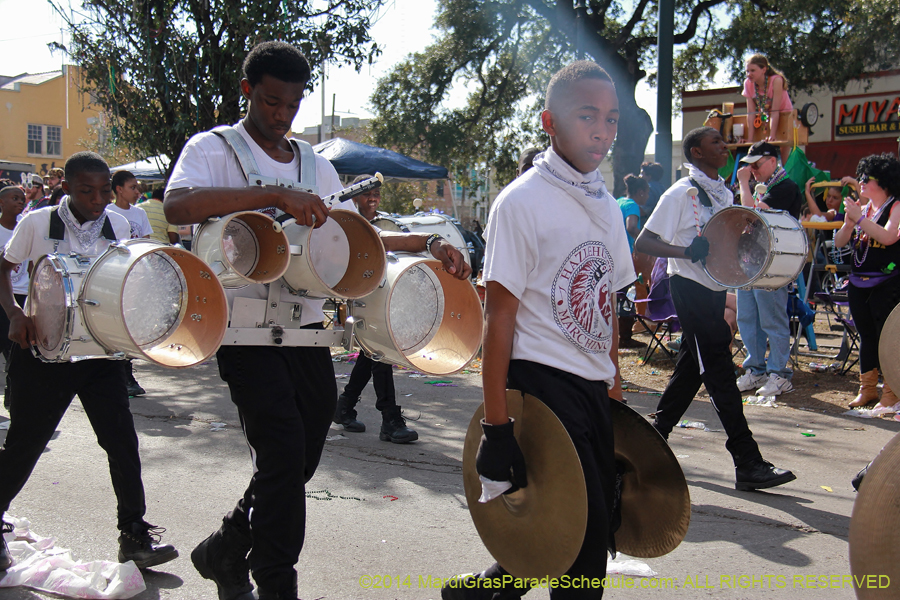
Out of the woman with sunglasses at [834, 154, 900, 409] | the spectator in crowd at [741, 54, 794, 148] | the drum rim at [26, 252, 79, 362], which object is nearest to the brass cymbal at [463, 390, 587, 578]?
the drum rim at [26, 252, 79, 362]

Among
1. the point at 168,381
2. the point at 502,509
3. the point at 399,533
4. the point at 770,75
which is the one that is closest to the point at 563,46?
the point at 770,75

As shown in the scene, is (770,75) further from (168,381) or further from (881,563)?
(881,563)

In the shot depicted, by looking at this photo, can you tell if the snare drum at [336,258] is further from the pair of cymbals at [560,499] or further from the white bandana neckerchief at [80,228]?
the white bandana neckerchief at [80,228]

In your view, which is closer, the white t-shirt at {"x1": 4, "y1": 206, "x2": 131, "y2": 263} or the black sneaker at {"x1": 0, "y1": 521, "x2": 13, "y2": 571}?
the black sneaker at {"x1": 0, "y1": 521, "x2": 13, "y2": 571}

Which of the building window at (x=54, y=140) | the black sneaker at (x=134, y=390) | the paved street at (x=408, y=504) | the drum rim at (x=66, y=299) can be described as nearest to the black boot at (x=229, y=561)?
the paved street at (x=408, y=504)

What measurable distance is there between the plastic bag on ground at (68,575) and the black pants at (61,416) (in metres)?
0.24

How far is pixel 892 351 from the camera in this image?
8.59ft

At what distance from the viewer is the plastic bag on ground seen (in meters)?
3.35

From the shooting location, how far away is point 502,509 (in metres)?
2.51

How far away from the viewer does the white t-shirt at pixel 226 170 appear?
2.79m

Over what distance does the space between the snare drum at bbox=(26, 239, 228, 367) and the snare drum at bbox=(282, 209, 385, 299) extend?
0.95 feet

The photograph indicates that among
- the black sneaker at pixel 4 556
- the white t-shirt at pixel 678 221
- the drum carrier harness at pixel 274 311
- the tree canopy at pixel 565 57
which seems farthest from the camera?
the tree canopy at pixel 565 57

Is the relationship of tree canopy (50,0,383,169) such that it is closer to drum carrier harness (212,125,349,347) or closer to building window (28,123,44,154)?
drum carrier harness (212,125,349,347)

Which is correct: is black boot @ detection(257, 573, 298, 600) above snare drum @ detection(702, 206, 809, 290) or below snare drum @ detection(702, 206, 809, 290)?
below
